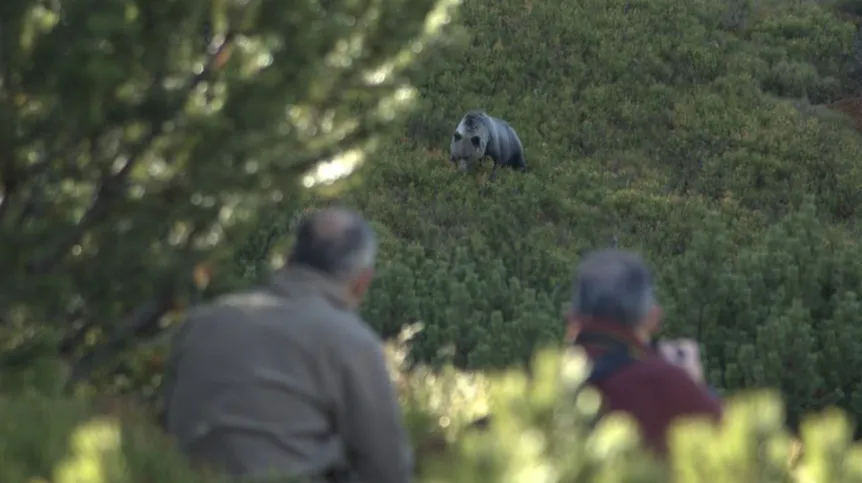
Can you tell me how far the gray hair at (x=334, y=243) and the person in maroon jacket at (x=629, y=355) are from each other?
0.75 meters

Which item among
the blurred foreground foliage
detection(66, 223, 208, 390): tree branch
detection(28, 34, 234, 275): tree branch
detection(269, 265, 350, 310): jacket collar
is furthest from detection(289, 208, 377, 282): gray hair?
detection(66, 223, 208, 390): tree branch

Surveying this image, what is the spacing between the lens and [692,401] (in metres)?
4.17

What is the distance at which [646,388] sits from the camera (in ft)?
13.8

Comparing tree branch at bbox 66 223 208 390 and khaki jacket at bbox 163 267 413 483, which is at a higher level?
khaki jacket at bbox 163 267 413 483

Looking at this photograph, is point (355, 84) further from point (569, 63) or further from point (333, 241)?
point (569, 63)

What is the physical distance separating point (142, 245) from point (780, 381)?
5156mm

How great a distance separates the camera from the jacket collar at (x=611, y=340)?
169 inches

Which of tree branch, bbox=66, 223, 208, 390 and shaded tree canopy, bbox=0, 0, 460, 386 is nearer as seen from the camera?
shaded tree canopy, bbox=0, 0, 460, 386

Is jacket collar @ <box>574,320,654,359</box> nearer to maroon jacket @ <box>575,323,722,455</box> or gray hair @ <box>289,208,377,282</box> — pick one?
maroon jacket @ <box>575,323,722,455</box>

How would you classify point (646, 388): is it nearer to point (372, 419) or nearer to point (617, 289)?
point (617, 289)

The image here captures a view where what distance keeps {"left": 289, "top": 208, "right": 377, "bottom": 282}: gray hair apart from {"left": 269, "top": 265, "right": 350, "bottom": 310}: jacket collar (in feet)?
0.09

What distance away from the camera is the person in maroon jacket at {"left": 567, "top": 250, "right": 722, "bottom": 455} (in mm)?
4164

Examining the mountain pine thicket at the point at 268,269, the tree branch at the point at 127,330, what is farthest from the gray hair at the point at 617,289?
the tree branch at the point at 127,330

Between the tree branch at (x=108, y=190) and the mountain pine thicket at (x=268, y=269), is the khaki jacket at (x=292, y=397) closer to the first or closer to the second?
the mountain pine thicket at (x=268, y=269)
